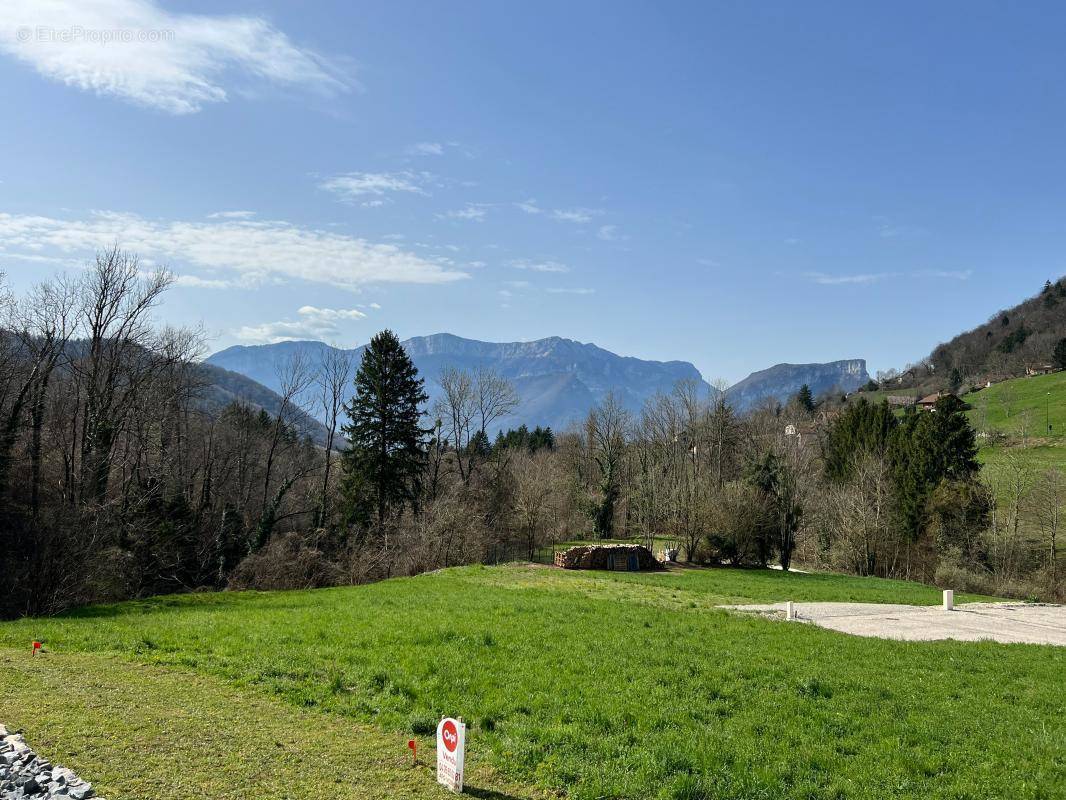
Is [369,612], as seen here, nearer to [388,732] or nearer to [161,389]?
[388,732]

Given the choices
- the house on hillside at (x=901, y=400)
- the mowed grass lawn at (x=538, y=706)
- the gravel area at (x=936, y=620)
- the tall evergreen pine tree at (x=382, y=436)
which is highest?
the house on hillside at (x=901, y=400)

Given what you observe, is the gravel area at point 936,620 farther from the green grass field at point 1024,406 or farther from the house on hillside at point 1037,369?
the house on hillside at point 1037,369

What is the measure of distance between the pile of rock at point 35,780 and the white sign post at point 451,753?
11.2 feet

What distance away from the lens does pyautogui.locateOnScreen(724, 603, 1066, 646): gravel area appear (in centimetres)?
1956

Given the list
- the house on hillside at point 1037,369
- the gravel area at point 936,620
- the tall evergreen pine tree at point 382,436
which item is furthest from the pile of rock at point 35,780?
the house on hillside at point 1037,369

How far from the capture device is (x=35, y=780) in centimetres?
678

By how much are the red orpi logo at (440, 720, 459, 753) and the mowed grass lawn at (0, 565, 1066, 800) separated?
1.69 feet

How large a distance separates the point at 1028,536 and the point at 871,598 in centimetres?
3298

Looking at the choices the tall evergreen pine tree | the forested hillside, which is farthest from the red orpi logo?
the forested hillside

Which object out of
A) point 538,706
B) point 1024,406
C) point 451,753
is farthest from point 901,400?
point 451,753

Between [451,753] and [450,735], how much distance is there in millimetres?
218

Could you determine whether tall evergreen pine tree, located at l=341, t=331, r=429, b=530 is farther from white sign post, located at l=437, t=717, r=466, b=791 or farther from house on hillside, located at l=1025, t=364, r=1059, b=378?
house on hillside, located at l=1025, t=364, r=1059, b=378

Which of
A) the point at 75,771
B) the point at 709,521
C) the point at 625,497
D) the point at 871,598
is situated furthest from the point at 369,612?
the point at 625,497

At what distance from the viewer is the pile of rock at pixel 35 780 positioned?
259 inches
